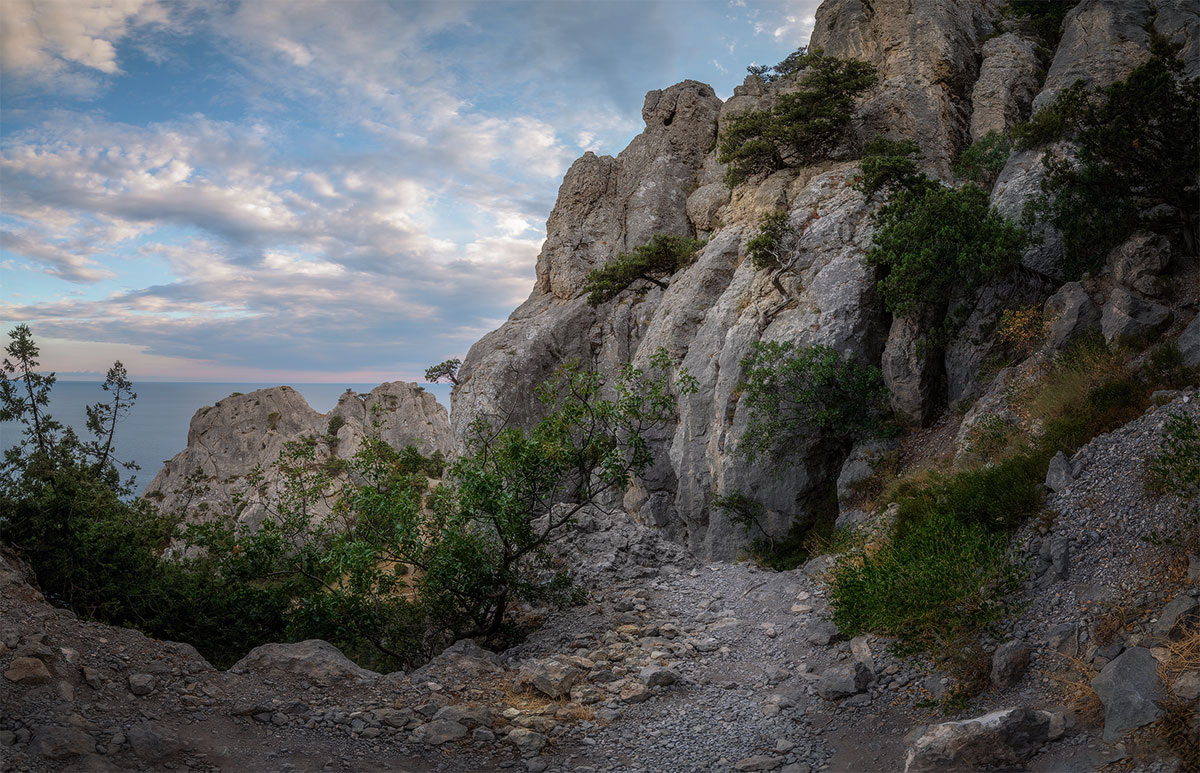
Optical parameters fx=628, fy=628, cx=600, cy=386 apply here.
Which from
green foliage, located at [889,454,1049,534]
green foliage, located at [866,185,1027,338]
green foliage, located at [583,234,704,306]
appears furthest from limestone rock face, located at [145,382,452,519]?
A: green foliage, located at [889,454,1049,534]

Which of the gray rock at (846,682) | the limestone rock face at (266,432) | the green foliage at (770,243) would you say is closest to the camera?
the gray rock at (846,682)

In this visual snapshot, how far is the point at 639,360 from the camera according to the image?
25656mm

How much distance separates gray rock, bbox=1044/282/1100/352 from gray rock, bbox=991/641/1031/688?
854cm

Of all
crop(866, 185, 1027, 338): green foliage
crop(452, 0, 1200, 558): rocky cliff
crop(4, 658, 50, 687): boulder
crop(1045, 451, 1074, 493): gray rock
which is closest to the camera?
crop(4, 658, 50, 687): boulder

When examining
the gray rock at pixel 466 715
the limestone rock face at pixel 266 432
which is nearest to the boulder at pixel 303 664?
the gray rock at pixel 466 715

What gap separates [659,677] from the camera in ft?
33.2

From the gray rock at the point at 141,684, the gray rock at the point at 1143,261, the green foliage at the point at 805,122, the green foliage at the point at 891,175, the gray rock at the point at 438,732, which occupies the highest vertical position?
the green foliage at the point at 805,122

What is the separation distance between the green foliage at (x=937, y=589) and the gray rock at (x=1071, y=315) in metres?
5.98

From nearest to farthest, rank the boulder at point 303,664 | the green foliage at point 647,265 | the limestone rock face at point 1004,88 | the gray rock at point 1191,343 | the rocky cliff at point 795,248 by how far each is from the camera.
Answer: the boulder at point 303,664, the gray rock at point 1191,343, the rocky cliff at point 795,248, the limestone rock face at point 1004,88, the green foliage at point 647,265

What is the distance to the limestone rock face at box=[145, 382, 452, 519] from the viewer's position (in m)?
51.3

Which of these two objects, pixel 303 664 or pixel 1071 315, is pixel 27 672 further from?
pixel 1071 315

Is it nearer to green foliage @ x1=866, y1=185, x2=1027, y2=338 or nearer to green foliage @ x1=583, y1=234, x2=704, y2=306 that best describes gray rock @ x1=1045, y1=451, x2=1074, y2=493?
green foliage @ x1=866, y1=185, x2=1027, y2=338

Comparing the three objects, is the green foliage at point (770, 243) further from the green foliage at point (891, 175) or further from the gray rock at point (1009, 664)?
the gray rock at point (1009, 664)

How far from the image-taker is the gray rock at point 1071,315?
13188 millimetres
